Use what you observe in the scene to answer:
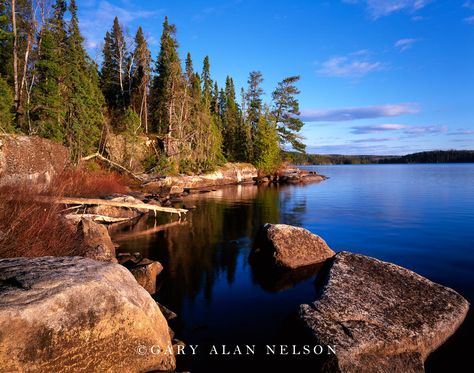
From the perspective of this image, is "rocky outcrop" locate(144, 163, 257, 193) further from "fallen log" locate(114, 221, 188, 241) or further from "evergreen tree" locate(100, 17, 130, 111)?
"evergreen tree" locate(100, 17, 130, 111)

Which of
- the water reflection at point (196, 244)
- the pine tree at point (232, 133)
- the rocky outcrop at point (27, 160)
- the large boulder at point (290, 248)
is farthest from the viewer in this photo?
the pine tree at point (232, 133)

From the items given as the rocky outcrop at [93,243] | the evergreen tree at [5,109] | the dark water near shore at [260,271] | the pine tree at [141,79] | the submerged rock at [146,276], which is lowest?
the dark water near shore at [260,271]

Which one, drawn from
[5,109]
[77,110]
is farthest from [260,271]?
[77,110]

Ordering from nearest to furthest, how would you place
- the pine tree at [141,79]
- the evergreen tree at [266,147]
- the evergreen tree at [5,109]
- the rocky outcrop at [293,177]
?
the evergreen tree at [5,109]
the pine tree at [141,79]
the rocky outcrop at [293,177]
the evergreen tree at [266,147]

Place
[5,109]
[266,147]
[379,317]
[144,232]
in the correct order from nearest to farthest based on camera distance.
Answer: [379,317], [144,232], [5,109], [266,147]

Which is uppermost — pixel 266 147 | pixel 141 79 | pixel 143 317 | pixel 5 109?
pixel 141 79

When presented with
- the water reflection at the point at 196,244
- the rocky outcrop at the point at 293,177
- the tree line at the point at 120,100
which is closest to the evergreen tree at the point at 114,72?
the tree line at the point at 120,100

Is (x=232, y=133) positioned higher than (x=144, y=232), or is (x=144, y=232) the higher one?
(x=232, y=133)

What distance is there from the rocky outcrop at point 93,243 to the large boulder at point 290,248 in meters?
6.03

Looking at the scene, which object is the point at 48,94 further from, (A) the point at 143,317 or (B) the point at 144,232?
(A) the point at 143,317

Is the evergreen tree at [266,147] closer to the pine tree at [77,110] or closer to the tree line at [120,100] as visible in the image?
the tree line at [120,100]

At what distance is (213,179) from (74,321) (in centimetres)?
4888

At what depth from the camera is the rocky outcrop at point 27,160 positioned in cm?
1566

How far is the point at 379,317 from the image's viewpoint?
7367mm
